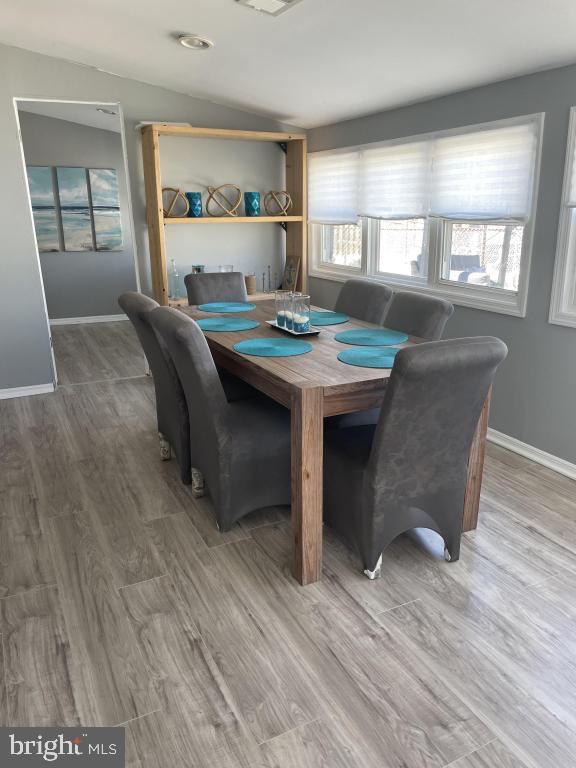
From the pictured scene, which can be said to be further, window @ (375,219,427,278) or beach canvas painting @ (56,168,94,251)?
beach canvas painting @ (56,168,94,251)

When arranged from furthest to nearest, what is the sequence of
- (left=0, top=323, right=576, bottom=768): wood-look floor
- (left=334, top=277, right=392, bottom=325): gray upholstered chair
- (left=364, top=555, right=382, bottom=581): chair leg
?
(left=334, top=277, right=392, bottom=325): gray upholstered chair, (left=364, top=555, right=382, bottom=581): chair leg, (left=0, top=323, right=576, bottom=768): wood-look floor

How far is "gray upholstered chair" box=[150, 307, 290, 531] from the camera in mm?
2322

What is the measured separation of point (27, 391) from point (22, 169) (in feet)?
5.39

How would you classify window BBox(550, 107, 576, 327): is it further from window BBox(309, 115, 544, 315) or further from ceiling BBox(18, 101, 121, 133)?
ceiling BBox(18, 101, 121, 133)

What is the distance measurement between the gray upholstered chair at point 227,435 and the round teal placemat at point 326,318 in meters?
0.73

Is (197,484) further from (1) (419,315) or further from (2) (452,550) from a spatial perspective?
(1) (419,315)

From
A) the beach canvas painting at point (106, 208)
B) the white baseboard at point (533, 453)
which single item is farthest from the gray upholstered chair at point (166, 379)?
the beach canvas painting at point (106, 208)

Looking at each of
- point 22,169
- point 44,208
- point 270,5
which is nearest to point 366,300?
point 270,5

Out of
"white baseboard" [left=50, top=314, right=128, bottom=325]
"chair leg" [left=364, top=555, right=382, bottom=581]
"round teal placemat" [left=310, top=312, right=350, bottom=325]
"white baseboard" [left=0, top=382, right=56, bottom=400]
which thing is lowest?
"chair leg" [left=364, top=555, right=382, bottom=581]

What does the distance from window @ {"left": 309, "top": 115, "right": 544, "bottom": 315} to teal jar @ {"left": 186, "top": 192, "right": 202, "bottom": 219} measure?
1.08 m

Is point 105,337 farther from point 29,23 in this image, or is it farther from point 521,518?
point 521,518

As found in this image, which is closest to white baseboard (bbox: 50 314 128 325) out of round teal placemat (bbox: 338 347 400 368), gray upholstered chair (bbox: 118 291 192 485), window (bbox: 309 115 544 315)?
window (bbox: 309 115 544 315)

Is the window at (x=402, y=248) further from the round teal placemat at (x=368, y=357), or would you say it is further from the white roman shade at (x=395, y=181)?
the round teal placemat at (x=368, y=357)

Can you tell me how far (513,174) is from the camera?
10.3 ft
